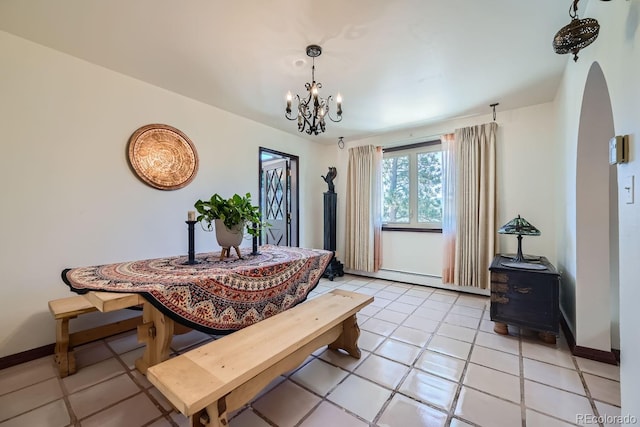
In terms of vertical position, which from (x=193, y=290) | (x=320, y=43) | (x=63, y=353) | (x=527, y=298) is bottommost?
(x=63, y=353)

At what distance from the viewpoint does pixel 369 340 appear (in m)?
2.27

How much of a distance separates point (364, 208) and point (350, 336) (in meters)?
2.60

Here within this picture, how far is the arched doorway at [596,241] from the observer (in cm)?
189

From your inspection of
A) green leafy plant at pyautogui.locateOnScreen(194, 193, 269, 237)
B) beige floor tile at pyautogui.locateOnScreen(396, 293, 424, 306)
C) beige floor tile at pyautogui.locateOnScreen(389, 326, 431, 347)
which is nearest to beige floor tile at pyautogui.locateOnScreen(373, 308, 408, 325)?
beige floor tile at pyautogui.locateOnScreen(389, 326, 431, 347)

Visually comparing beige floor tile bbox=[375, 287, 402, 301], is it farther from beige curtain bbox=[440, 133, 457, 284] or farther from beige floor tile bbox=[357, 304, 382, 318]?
beige curtain bbox=[440, 133, 457, 284]

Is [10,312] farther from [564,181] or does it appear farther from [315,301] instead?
[564,181]

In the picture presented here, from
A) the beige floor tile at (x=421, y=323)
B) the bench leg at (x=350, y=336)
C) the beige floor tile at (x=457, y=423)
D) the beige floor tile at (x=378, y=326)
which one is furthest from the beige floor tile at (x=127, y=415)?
the beige floor tile at (x=421, y=323)

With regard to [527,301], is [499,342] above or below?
below

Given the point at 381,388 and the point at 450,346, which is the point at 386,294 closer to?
the point at 450,346

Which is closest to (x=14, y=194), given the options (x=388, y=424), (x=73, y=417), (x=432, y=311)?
(x=73, y=417)

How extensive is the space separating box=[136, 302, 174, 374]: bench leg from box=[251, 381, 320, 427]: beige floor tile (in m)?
0.66

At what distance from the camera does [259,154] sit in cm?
371

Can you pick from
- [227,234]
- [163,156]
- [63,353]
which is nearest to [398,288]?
[227,234]

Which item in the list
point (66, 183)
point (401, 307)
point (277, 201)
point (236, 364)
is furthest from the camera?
point (277, 201)
